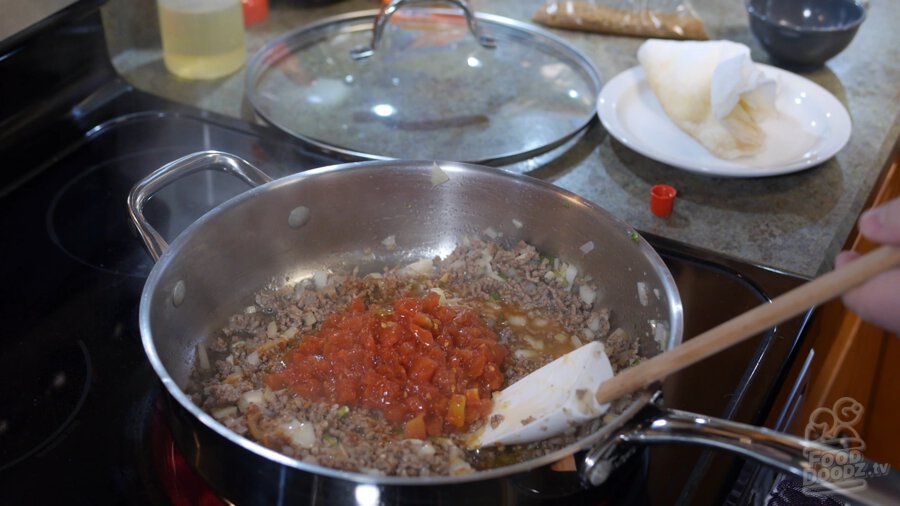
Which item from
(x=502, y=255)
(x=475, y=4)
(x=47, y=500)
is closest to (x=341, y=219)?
(x=502, y=255)

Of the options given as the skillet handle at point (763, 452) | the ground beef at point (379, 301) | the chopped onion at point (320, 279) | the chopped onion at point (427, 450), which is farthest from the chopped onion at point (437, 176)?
the skillet handle at point (763, 452)

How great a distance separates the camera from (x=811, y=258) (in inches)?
46.4

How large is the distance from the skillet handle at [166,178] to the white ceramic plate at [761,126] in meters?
0.62

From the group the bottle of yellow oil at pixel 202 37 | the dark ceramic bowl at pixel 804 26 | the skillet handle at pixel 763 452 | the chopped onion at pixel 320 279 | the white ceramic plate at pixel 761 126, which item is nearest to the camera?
the skillet handle at pixel 763 452

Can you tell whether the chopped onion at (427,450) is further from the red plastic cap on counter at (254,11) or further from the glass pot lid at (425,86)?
the red plastic cap on counter at (254,11)

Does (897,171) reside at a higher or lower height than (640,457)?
lower

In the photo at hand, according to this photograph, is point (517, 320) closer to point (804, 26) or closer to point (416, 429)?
point (416, 429)

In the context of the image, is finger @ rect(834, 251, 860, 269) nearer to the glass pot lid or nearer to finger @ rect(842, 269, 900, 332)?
finger @ rect(842, 269, 900, 332)

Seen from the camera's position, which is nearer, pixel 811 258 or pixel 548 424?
pixel 548 424

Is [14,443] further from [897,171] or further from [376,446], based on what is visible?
[897,171]

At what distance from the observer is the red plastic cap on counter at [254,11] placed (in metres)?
1.79

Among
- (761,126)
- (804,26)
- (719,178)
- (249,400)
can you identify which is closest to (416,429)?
(249,400)

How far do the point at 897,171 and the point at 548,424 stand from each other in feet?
3.51

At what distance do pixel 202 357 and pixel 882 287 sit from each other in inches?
29.9
